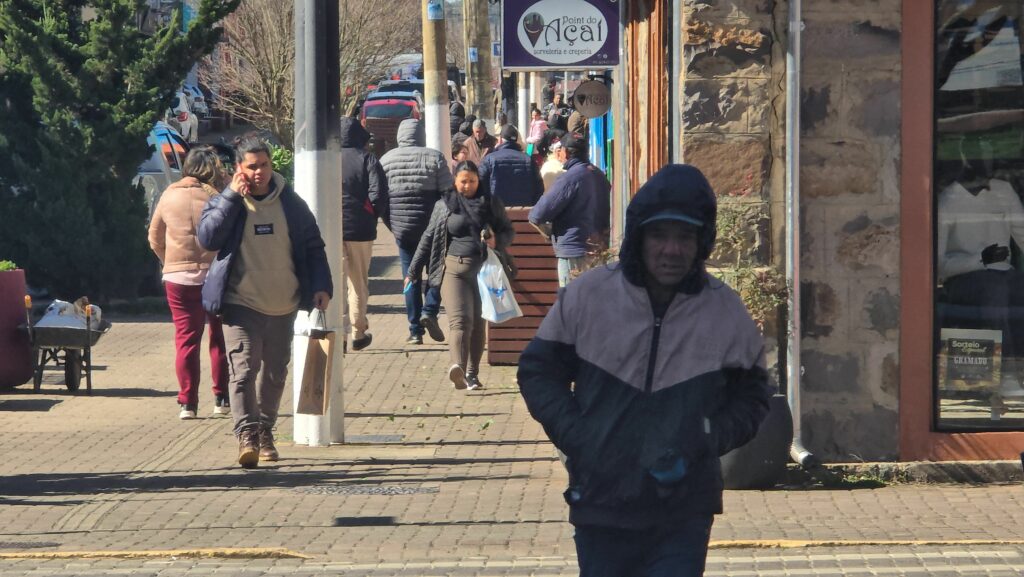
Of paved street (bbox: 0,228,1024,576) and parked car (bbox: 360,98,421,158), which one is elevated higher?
parked car (bbox: 360,98,421,158)

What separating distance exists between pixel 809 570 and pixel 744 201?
248 centimetres

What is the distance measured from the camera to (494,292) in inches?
460

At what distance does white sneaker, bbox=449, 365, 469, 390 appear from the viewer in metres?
11.5

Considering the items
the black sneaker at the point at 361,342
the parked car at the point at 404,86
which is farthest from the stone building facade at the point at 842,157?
the parked car at the point at 404,86

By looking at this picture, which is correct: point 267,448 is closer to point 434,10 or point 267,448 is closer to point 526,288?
point 526,288

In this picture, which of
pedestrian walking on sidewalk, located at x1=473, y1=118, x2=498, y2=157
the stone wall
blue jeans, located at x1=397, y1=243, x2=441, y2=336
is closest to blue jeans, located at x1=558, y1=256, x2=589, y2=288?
blue jeans, located at x1=397, y1=243, x2=441, y2=336

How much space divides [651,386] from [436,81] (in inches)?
609

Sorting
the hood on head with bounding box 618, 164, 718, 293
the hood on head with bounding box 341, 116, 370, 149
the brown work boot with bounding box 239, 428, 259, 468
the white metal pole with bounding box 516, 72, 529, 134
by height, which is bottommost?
the brown work boot with bounding box 239, 428, 259, 468

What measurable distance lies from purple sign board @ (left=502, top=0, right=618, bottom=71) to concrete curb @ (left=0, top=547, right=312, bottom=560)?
667 cm

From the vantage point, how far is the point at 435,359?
13.4 meters

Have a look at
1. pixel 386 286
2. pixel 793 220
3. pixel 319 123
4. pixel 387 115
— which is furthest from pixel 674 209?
pixel 387 115

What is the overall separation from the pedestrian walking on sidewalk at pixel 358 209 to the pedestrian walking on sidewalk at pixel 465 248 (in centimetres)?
186

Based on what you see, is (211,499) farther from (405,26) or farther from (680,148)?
(405,26)

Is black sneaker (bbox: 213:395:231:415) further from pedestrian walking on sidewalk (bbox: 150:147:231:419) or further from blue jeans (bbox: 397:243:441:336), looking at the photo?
blue jeans (bbox: 397:243:441:336)
